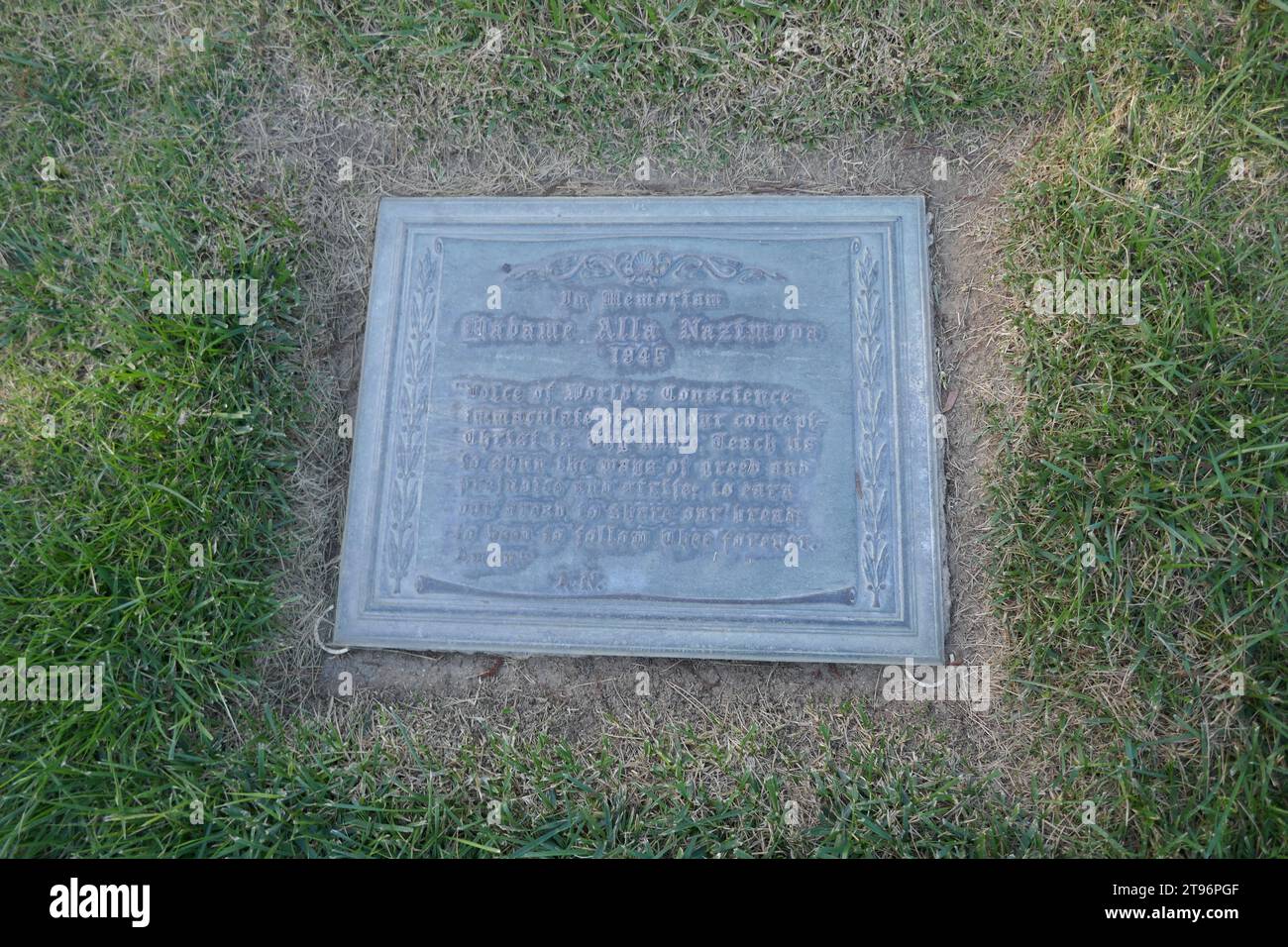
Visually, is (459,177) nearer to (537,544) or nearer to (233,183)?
(233,183)

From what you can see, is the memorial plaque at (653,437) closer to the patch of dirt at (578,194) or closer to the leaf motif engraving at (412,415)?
the leaf motif engraving at (412,415)

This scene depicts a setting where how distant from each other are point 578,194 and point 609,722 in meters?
1.86

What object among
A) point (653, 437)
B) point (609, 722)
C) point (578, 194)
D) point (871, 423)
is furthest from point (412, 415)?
point (871, 423)

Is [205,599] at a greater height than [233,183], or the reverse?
[233,183]

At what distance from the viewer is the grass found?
7.52 feet

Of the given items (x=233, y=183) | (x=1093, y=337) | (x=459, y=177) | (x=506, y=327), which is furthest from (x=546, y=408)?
(x=1093, y=337)

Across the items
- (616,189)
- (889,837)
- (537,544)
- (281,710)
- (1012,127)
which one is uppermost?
(1012,127)

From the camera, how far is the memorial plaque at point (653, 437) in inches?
94.6

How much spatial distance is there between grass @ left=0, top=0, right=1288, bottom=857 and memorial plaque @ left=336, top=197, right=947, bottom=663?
1.10 ft

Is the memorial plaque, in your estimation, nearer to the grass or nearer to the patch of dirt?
the patch of dirt

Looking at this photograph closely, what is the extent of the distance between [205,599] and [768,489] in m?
1.87

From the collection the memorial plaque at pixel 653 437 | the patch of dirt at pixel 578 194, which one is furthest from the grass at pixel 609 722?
the memorial plaque at pixel 653 437

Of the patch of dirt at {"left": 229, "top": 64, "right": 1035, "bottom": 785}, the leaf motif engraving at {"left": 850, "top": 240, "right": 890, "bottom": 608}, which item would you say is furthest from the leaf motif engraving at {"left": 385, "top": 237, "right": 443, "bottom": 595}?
the leaf motif engraving at {"left": 850, "top": 240, "right": 890, "bottom": 608}

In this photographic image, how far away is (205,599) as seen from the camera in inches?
98.2
